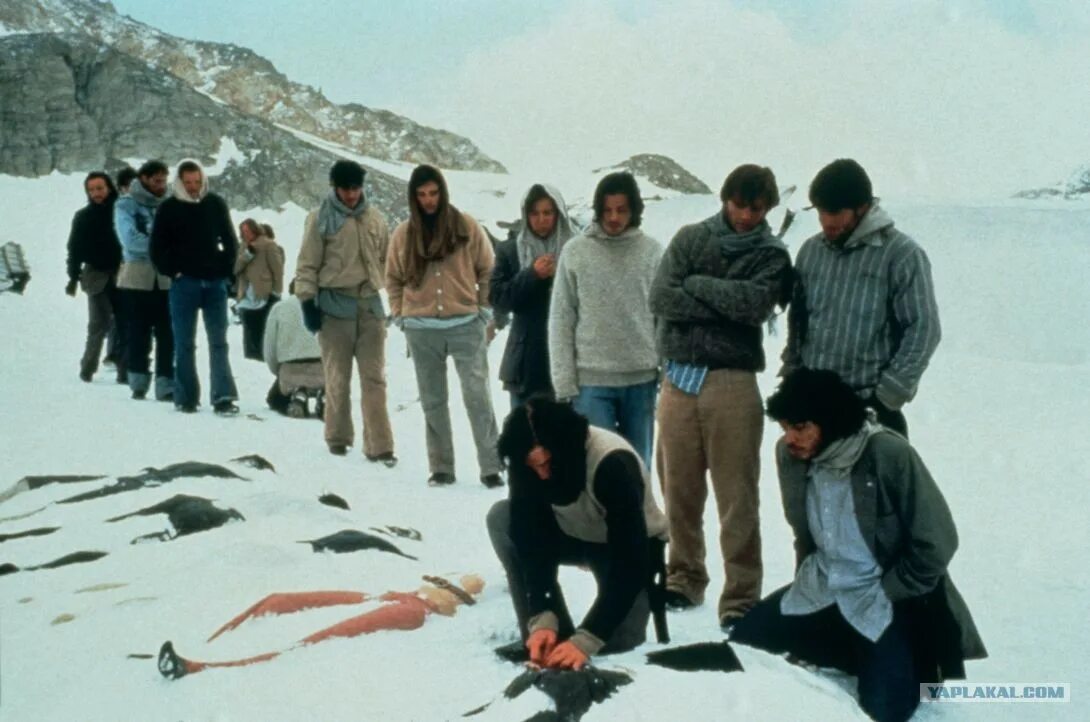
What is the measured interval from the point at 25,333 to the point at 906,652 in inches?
392

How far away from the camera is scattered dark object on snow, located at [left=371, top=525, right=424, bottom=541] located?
4875 mm

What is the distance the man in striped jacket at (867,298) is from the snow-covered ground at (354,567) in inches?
38.6

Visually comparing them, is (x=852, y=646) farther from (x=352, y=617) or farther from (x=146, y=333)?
(x=146, y=333)

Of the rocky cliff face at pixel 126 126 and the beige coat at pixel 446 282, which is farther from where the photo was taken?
the rocky cliff face at pixel 126 126

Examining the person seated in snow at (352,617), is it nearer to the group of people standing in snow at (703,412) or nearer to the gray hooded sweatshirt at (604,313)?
the group of people standing in snow at (703,412)

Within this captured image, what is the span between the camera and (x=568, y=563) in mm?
3596

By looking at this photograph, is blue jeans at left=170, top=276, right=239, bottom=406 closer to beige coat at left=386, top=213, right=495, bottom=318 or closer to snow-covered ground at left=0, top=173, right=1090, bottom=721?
snow-covered ground at left=0, top=173, right=1090, bottom=721

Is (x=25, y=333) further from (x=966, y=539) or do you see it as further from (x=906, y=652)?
(x=906, y=652)

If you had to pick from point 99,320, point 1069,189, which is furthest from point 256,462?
point 1069,189

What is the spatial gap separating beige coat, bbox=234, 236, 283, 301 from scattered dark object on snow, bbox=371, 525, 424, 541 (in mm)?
5470

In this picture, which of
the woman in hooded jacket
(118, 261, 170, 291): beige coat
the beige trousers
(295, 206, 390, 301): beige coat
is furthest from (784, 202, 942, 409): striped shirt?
the woman in hooded jacket

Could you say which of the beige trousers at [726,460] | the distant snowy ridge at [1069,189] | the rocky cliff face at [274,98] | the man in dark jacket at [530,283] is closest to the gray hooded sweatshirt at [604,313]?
the beige trousers at [726,460]

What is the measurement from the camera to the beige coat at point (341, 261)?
649cm

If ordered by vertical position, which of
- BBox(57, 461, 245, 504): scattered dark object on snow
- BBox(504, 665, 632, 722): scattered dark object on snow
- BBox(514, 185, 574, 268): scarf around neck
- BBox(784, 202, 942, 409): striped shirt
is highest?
BBox(514, 185, 574, 268): scarf around neck
